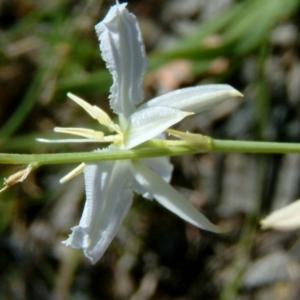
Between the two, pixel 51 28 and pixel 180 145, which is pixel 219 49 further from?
pixel 180 145

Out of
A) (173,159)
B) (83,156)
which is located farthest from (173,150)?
(173,159)

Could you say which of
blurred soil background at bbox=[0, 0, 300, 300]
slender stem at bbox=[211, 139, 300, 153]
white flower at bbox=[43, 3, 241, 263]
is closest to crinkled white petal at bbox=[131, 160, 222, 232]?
white flower at bbox=[43, 3, 241, 263]

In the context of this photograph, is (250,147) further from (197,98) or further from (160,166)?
(160,166)

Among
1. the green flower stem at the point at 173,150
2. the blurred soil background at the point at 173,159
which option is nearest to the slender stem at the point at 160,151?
the green flower stem at the point at 173,150

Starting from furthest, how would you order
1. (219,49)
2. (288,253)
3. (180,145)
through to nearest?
1. (288,253)
2. (219,49)
3. (180,145)

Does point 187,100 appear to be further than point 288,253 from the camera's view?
No

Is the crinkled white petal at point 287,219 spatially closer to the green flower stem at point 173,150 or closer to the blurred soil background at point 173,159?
the green flower stem at point 173,150

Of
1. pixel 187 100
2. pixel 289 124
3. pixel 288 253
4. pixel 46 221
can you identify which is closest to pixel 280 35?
pixel 289 124

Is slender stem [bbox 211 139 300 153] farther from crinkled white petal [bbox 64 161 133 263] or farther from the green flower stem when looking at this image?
crinkled white petal [bbox 64 161 133 263]
